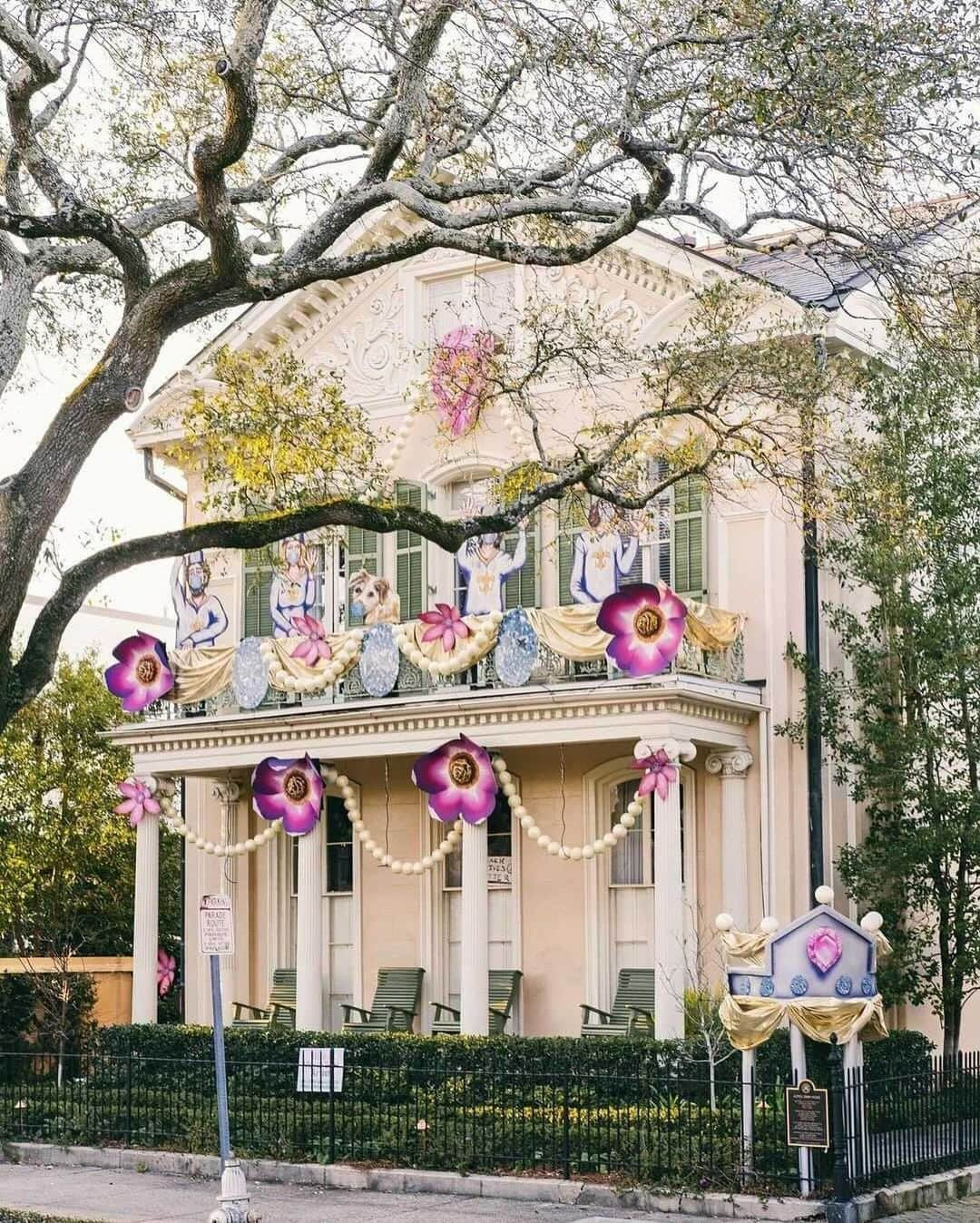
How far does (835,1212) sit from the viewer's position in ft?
43.9

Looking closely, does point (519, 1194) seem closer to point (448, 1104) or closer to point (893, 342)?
point (448, 1104)

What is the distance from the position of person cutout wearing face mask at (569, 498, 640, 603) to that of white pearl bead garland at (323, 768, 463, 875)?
2866mm

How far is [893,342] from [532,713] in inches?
214

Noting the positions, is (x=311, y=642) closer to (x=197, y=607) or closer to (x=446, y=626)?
(x=446, y=626)

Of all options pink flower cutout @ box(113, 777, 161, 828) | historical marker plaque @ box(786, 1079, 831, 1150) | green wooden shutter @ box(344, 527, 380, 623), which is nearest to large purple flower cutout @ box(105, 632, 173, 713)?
pink flower cutout @ box(113, 777, 161, 828)

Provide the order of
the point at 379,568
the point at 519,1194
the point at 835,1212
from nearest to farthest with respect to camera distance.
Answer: the point at 835,1212
the point at 519,1194
the point at 379,568

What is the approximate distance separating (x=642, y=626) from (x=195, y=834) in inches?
293

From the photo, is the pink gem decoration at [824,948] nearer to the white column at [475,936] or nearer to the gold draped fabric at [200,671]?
the white column at [475,936]

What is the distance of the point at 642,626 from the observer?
19.7 metres

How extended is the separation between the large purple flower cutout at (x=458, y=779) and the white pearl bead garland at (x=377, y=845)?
245 millimetres

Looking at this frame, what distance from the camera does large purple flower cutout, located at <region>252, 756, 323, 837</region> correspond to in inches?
871

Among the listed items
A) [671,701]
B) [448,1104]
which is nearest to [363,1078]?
[448,1104]

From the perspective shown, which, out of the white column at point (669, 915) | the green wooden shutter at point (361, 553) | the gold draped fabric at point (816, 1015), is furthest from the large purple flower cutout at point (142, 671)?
the gold draped fabric at point (816, 1015)

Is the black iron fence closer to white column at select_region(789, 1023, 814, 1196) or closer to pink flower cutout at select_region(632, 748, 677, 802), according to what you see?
white column at select_region(789, 1023, 814, 1196)
